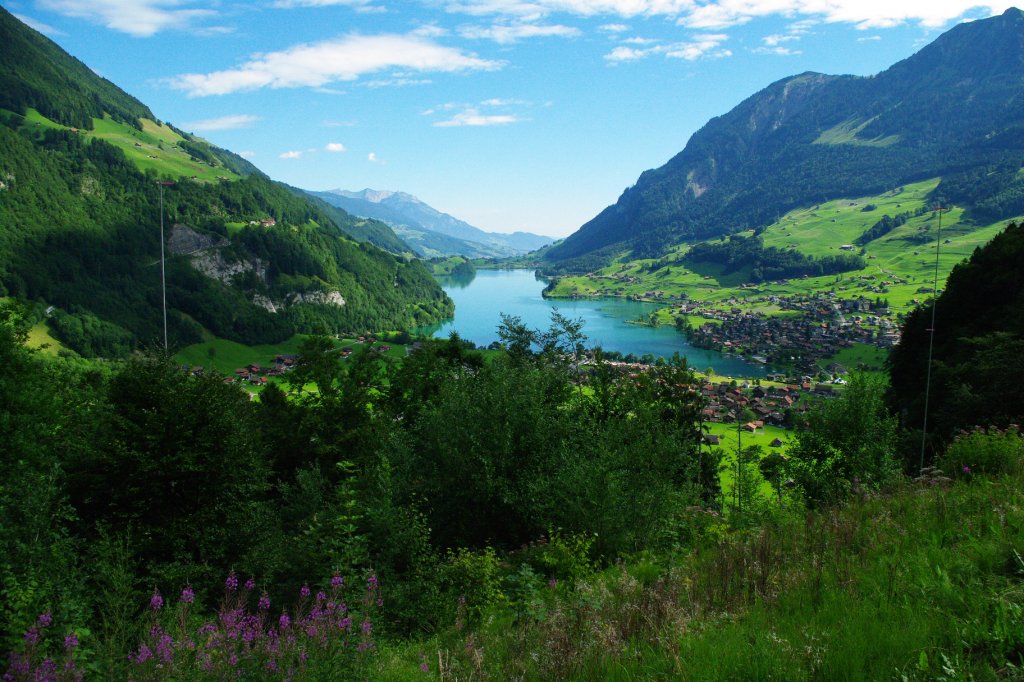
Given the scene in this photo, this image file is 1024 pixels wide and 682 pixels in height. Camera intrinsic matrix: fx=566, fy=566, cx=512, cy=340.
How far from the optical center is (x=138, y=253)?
5910 inches

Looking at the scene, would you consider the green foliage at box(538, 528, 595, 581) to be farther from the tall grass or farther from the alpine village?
the tall grass

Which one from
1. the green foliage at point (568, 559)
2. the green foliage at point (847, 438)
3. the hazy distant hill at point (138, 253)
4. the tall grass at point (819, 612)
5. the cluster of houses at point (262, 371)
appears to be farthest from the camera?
the hazy distant hill at point (138, 253)

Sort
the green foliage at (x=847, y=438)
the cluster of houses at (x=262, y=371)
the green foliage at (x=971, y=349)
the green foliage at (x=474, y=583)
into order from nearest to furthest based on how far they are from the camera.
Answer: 1. the green foliage at (x=474, y=583)
2. the green foliage at (x=847, y=438)
3. the green foliage at (x=971, y=349)
4. the cluster of houses at (x=262, y=371)

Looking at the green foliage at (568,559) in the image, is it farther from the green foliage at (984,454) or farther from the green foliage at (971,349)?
the green foliage at (971,349)

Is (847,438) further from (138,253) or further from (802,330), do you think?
(138,253)

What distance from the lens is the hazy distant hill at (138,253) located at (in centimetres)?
12731

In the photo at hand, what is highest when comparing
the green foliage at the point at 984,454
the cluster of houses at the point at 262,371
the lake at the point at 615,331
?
the green foliage at the point at 984,454

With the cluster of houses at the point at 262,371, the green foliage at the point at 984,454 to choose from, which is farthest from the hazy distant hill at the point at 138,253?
the green foliage at the point at 984,454

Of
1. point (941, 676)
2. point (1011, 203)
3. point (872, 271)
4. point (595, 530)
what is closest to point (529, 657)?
point (941, 676)

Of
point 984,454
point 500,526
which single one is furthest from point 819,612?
point 500,526

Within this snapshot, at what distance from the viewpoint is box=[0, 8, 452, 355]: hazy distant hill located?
418ft

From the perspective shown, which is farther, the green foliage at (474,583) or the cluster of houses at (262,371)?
the cluster of houses at (262,371)

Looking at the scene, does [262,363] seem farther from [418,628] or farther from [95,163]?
[418,628]

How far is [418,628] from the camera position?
7.88 m
